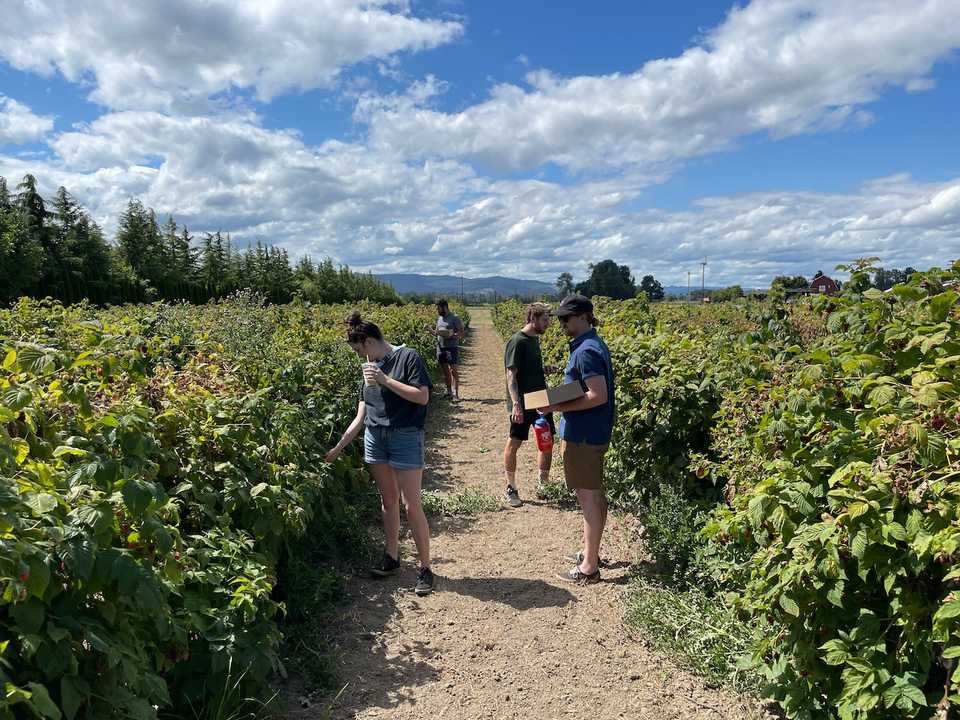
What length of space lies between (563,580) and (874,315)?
2682mm

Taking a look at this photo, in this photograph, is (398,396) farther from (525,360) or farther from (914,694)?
(914,694)

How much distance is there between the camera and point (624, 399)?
497 cm

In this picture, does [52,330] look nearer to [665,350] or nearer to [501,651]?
[501,651]

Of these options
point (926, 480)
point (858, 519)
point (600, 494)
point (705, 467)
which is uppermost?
point (926, 480)

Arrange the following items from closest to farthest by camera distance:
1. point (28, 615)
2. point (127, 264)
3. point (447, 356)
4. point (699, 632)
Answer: point (28, 615) → point (699, 632) → point (447, 356) → point (127, 264)

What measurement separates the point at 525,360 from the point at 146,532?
411 cm

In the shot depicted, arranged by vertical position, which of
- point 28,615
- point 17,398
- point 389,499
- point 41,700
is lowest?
point 389,499

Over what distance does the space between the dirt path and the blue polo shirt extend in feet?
3.40

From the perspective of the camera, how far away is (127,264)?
30797 millimetres

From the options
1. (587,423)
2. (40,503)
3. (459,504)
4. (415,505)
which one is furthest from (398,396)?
(40,503)

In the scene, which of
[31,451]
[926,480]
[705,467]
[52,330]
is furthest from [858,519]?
[52,330]

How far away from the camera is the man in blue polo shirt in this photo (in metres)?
3.99

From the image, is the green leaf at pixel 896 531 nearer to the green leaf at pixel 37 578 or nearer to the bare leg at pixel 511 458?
the green leaf at pixel 37 578

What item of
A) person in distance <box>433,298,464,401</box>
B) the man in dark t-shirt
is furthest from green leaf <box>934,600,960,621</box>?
person in distance <box>433,298,464,401</box>
